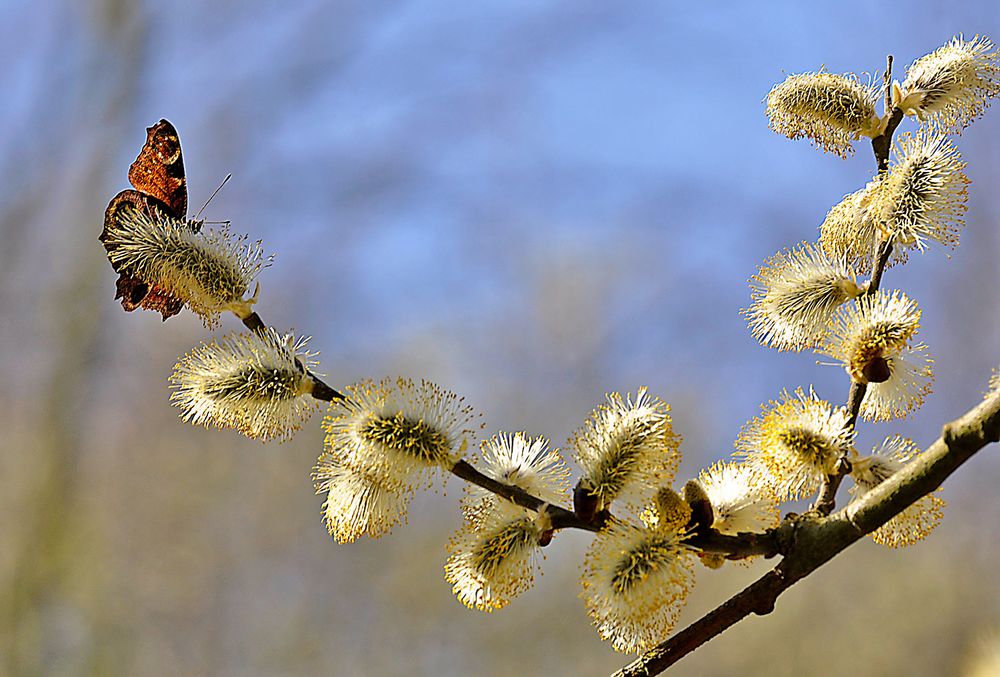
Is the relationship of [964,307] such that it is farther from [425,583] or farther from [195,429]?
[195,429]

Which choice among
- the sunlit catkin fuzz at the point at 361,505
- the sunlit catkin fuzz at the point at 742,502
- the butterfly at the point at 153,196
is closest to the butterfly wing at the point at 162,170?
the butterfly at the point at 153,196

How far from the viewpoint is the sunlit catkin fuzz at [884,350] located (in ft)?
1.09

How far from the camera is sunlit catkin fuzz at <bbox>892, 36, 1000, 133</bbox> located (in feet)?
1.20

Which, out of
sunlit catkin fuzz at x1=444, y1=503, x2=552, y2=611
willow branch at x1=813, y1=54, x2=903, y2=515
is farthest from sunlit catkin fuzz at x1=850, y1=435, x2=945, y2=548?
sunlit catkin fuzz at x1=444, y1=503, x2=552, y2=611

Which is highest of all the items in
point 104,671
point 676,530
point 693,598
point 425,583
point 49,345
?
point 49,345

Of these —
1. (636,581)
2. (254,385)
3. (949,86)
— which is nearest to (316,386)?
(254,385)

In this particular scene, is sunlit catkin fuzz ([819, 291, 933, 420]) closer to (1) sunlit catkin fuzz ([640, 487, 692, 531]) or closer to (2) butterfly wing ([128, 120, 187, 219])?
(1) sunlit catkin fuzz ([640, 487, 692, 531])

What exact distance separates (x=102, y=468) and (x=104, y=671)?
1.52ft

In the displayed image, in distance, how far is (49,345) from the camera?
2.22 meters

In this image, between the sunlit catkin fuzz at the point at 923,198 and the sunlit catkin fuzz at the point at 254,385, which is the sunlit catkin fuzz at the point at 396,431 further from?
the sunlit catkin fuzz at the point at 923,198

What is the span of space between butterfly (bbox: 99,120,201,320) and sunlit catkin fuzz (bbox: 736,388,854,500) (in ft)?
0.67

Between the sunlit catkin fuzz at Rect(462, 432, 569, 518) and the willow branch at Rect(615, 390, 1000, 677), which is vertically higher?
the sunlit catkin fuzz at Rect(462, 432, 569, 518)

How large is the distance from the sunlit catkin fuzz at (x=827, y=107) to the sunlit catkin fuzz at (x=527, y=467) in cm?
16

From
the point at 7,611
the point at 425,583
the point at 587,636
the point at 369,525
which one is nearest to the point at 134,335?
the point at 7,611
